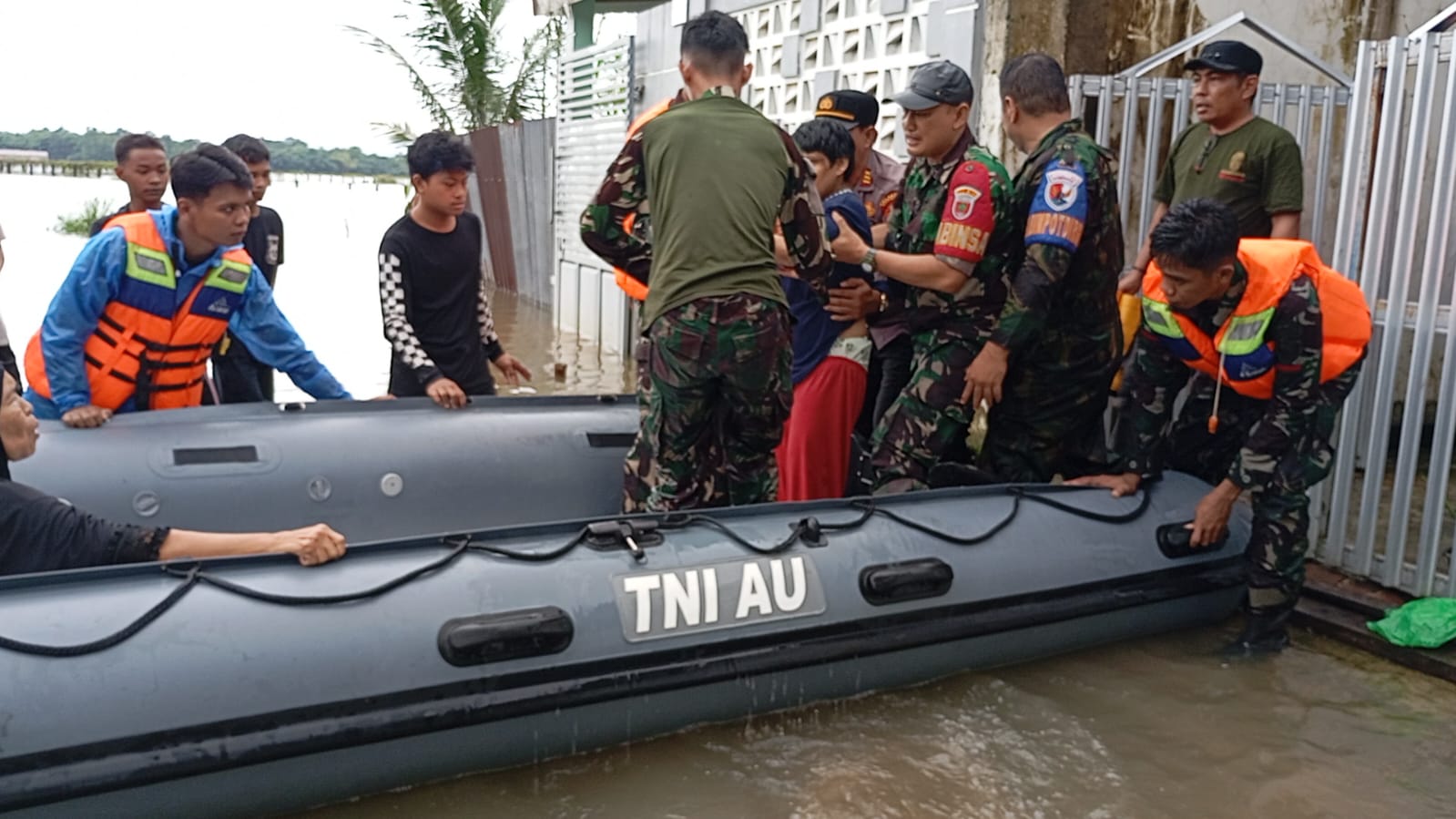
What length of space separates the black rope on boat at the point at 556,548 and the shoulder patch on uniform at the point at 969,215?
0.70 m

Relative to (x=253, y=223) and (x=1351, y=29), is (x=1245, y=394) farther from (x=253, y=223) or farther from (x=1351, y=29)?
(x=253, y=223)

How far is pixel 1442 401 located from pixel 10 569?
366cm

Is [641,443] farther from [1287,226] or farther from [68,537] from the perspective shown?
[1287,226]

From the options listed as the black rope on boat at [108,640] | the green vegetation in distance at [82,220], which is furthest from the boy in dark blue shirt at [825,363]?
the green vegetation in distance at [82,220]

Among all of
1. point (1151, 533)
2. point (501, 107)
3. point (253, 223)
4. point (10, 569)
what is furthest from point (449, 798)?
point (501, 107)

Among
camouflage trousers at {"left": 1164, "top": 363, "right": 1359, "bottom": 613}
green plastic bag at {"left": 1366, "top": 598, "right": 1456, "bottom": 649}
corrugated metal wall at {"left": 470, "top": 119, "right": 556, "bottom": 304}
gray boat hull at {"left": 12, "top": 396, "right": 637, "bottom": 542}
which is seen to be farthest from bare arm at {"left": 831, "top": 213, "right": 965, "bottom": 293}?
corrugated metal wall at {"left": 470, "top": 119, "right": 556, "bottom": 304}

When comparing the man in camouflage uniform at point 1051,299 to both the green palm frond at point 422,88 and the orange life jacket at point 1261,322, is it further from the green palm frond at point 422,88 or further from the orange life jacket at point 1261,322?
the green palm frond at point 422,88

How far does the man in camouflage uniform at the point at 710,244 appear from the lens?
2.85m

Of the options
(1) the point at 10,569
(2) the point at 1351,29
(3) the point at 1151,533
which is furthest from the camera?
(2) the point at 1351,29

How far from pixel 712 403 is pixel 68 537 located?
4.83 ft

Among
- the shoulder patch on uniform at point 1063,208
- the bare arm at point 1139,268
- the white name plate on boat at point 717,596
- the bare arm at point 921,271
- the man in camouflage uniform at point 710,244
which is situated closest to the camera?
the white name plate on boat at point 717,596

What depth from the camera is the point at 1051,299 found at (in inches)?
126

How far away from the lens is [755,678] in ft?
9.23

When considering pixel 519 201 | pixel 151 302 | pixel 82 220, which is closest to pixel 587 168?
pixel 519 201
